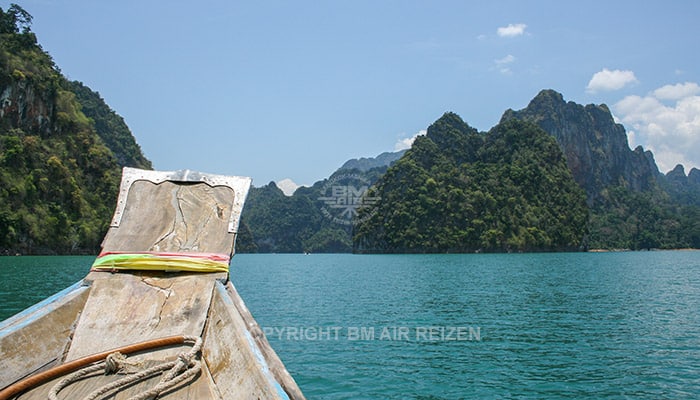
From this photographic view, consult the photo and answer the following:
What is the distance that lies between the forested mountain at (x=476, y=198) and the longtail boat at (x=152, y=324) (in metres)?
92.8

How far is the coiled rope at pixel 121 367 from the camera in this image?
10.2 feet

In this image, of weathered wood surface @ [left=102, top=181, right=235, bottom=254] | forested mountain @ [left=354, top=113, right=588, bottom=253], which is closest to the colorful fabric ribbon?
weathered wood surface @ [left=102, top=181, right=235, bottom=254]

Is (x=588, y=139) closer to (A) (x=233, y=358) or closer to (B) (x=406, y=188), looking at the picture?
(B) (x=406, y=188)

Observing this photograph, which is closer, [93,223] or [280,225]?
[93,223]

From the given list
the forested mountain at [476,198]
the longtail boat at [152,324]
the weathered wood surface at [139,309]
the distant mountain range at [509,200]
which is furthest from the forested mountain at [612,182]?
the weathered wood surface at [139,309]

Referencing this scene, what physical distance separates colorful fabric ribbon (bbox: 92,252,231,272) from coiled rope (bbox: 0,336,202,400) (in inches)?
34.0

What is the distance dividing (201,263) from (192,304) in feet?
1.47

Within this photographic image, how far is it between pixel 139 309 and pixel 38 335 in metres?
0.73

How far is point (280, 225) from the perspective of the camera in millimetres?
163375

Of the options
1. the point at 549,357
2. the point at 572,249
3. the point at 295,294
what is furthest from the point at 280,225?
the point at 549,357

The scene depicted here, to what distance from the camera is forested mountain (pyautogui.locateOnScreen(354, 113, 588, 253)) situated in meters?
96.7

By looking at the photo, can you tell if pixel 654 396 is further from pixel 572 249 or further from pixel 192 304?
pixel 572 249

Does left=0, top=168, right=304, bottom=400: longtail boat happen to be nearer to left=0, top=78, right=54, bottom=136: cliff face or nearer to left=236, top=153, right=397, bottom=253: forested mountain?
left=0, top=78, right=54, bottom=136: cliff face

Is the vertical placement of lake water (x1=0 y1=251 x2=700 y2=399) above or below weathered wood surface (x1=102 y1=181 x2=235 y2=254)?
below
